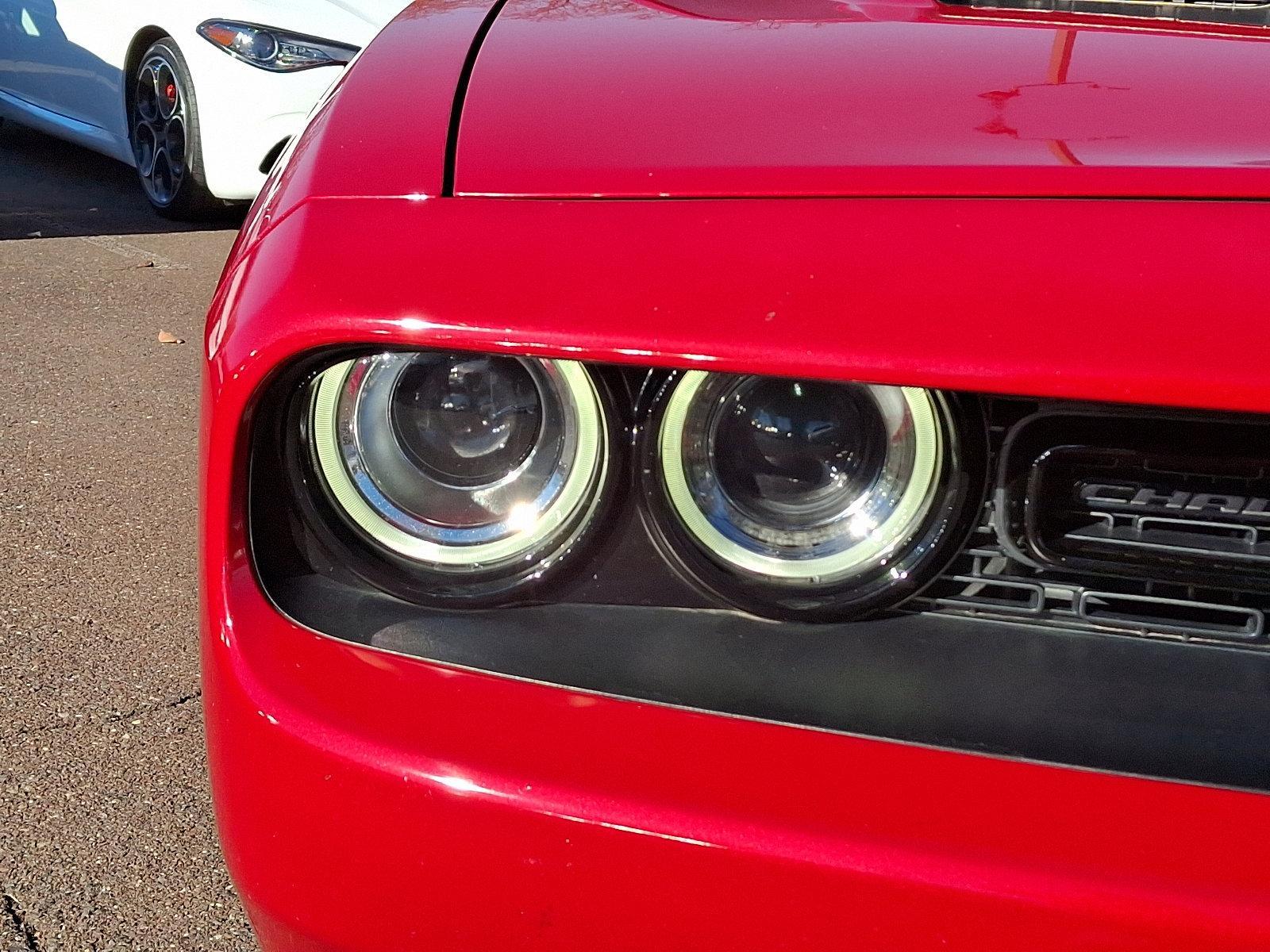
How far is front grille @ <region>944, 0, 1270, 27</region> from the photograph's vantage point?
1.51 m

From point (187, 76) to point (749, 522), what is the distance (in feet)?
15.4

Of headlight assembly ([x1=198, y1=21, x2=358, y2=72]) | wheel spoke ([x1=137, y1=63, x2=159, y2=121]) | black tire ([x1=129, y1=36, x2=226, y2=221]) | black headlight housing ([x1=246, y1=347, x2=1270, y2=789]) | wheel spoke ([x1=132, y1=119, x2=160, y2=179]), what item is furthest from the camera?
wheel spoke ([x1=132, y1=119, x2=160, y2=179])

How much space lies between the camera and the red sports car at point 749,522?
92 cm

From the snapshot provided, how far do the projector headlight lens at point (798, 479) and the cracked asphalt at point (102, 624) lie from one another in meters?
0.94

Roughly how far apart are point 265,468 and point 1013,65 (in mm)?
764

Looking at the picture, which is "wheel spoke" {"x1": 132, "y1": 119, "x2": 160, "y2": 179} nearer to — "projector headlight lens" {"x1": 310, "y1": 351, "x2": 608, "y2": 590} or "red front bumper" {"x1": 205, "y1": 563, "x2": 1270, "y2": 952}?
"projector headlight lens" {"x1": 310, "y1": 351, "x2": 608, "y2": 590}

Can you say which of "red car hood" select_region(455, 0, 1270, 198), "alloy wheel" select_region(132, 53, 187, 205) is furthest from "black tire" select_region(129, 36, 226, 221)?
"red car hood" select_region(455, 0, 1270, 198)

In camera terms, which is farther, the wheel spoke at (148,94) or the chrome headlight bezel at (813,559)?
the wheel spoke at (148,94)

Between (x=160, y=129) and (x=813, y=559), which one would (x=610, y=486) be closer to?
(x=813, y=559)

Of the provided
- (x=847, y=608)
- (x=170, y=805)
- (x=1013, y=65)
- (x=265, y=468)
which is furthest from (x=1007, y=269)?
(x=170, y=805)

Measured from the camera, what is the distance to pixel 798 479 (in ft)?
3.65

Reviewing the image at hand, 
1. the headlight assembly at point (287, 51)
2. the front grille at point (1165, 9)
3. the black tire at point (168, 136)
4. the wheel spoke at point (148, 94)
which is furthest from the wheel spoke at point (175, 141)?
the front grille at point (1165, 9)

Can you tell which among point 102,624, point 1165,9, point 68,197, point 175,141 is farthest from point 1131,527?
point 68,197

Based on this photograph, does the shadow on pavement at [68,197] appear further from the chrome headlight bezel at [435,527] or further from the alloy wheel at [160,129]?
the chrome headlight bezel at [435,527]
